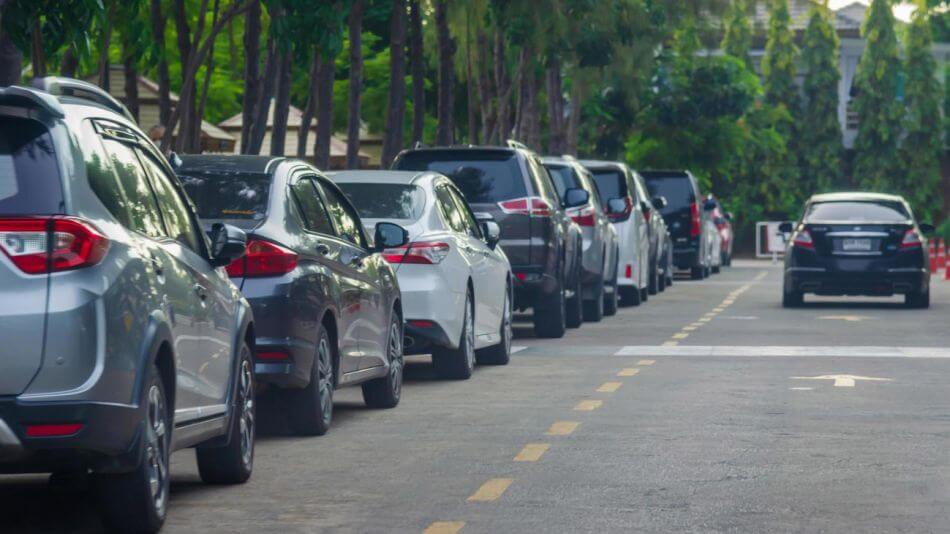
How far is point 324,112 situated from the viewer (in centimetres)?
2642

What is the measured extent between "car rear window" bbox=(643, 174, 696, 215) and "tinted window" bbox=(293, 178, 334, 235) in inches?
1074

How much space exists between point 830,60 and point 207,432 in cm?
6473

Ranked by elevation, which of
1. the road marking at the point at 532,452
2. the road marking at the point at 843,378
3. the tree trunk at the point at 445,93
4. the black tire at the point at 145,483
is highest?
the tree trunk at the point at 445,93

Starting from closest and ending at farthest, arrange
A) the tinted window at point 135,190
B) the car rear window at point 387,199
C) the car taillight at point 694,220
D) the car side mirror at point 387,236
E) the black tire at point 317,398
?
1. the tinted window at point 135,190
2. the black tire at point 317,398
3. the car side mirror at point 387,236
4. the car rear window at point 387,199
5. the car taillight at point 694,220

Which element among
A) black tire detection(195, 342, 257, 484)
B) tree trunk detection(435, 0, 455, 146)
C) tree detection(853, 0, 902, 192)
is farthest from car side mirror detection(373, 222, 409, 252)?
tree detection(853, 0, 902, 192)

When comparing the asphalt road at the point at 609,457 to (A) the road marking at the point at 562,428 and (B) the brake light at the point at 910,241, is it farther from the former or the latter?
(B) the brake light at the point at 910,241

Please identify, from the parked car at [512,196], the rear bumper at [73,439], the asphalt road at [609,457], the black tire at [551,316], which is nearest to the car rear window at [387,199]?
the asphalt road at [609,457]

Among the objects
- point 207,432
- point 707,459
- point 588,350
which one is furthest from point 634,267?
point 207,432

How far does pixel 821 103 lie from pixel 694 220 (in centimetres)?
3336

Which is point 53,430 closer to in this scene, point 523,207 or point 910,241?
point 523,207

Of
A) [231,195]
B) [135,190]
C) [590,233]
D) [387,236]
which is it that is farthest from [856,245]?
[135,190]

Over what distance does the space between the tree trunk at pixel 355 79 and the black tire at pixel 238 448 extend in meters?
15.7

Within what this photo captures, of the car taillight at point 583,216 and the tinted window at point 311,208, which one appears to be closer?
the tinted window at point 311,208

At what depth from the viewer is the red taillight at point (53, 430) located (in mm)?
7137
